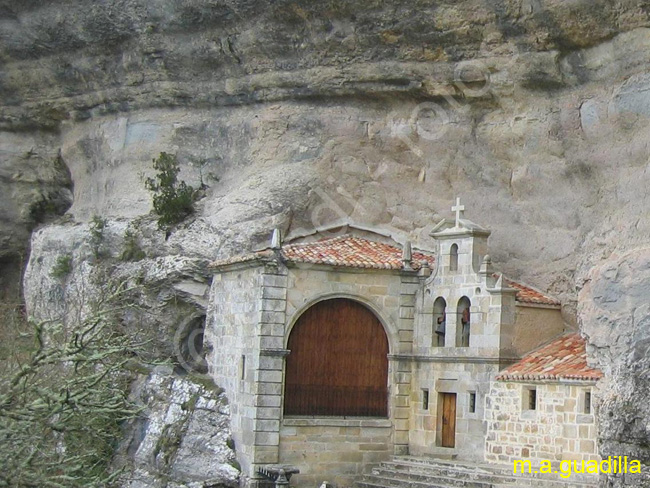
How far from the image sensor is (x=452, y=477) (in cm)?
2373

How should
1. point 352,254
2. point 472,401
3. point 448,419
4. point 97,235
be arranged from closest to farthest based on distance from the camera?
point 472,401
point 448,419
point 352,254
point 97,235

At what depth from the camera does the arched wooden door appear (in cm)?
2606

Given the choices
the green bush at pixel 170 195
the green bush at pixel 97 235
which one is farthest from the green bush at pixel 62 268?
the green bush at pixel 170 195

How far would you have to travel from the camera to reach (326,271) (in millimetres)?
26266

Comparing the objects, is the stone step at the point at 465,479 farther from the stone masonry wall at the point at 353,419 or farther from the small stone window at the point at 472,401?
the small stone window at the point at 472,401

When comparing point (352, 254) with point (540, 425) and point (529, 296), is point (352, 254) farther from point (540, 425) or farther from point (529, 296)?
point (540, 425)

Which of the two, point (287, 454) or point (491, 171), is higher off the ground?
point (491, 171)

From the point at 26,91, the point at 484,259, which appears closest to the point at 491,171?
the point at 484,259

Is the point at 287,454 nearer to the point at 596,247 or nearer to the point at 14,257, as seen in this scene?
the point at 596,247

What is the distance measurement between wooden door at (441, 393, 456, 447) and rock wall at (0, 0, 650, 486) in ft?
10.0

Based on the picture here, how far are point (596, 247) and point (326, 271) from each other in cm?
571

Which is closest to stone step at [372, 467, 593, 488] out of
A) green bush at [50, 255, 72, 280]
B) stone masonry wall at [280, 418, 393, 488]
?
stone masonry wall at [280, 418, 393, 488]

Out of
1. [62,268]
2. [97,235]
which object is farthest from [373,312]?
[62,268]

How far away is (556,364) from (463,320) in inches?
113
